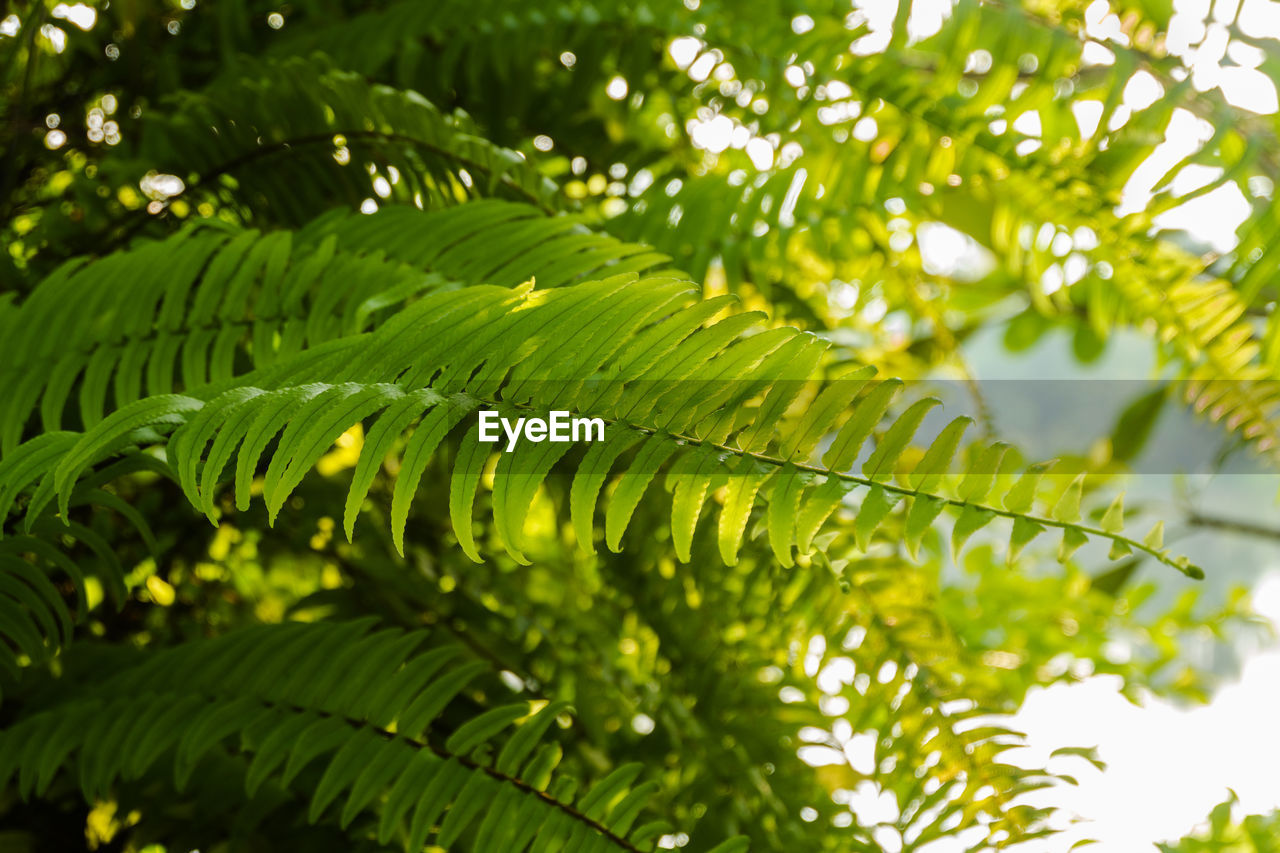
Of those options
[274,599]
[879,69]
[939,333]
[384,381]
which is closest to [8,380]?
[384,381]

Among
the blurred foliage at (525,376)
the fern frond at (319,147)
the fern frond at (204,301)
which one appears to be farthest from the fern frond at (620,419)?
the fern frond at (319,147)

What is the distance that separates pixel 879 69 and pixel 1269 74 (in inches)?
11.2

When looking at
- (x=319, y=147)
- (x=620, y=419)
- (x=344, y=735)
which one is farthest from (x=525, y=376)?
(x=319, y=147)

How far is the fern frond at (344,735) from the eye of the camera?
462mm

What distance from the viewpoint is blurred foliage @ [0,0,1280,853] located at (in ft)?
1.51

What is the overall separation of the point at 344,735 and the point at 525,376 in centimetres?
24

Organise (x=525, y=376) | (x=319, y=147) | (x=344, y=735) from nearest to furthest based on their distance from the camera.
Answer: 1. (x=525, y=376)
2. (x=344, y=735)
3. (x=319, y=147)

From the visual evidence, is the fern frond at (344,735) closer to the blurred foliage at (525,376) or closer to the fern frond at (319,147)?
the blurred foliage at (525,376)

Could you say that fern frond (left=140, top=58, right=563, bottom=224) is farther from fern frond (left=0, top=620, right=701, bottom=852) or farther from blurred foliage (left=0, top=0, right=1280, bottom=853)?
fern frond (left=0, top=620, right=701, bottom=852)

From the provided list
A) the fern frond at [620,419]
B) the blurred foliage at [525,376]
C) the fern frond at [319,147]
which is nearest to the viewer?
the fern frond at [620,419]

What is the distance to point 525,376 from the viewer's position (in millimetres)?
371

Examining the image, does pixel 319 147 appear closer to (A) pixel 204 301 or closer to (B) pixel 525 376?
(A) pixel 204 301

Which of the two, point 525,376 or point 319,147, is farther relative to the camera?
point 319,147

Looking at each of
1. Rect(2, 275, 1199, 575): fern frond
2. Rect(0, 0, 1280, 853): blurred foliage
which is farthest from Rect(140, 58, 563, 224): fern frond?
Rect(2, 275, 1199, 575): fern frond
